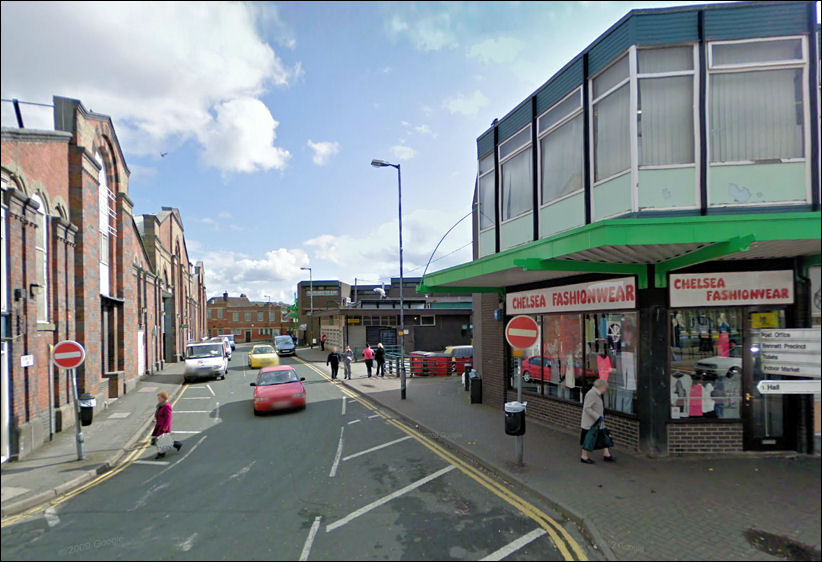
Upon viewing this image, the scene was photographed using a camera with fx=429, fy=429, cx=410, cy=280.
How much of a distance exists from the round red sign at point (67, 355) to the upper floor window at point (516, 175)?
33.6 feet

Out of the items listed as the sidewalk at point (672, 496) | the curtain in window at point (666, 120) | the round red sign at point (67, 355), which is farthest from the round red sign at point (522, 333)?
the round red sign at point (67, 355)

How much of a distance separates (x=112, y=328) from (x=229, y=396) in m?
5.18

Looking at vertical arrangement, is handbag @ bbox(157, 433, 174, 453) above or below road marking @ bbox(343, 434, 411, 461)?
above

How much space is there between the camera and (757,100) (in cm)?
719

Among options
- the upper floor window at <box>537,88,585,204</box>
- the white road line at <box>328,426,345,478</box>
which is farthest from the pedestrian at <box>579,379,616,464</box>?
the white road line at <box>328,426,345,478</box>

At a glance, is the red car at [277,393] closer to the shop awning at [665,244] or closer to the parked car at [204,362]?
the shop awning at [665,244]

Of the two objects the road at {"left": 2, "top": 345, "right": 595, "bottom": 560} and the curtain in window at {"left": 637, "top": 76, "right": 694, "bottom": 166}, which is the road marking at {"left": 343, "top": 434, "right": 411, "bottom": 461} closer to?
the road at {"left": 2, "top": 345, "right": 595, "bottom": 560}

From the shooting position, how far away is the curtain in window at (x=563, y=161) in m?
8.98

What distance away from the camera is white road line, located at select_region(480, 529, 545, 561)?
15.7ft

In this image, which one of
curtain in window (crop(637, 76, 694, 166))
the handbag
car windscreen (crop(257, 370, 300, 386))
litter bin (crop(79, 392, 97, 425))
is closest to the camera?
curtain in window (crop(637, 76, 694, 166))

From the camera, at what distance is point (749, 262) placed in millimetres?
7652

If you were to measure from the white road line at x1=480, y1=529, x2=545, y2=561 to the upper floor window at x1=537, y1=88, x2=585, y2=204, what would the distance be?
646 cm

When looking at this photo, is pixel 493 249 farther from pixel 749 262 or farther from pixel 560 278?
pixel 749 262

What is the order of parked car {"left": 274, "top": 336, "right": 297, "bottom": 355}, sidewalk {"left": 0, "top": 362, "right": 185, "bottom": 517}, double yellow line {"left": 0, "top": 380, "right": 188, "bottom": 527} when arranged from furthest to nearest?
parked car {"left": 274, "top": 336, "right": 297, "bottom": 355}, sidewalk {"left": 0, "top": 362, "right": 185, "bottom": 517}, double yellow line {"left": 0, "top": 380, "right": 188, "bottom": 527}
